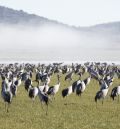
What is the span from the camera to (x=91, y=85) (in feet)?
178

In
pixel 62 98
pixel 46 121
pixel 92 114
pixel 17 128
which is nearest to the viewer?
pixel 17 128

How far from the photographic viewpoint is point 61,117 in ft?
103

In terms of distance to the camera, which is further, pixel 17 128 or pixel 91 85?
pixel 91 85

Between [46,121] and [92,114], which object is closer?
[46,121]

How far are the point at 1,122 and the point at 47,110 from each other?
5043mm

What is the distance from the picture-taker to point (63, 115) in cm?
3219

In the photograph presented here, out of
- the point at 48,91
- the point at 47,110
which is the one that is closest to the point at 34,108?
the point at 47,110

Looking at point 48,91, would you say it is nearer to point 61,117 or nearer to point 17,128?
point 61,117

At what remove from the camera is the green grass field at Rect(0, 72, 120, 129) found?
95.3 feet

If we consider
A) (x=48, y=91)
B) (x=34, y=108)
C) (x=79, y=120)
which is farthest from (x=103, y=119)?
(x=48, y=91)

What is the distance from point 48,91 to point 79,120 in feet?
27.3

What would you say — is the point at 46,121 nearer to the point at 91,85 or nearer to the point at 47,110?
the point at 47,110

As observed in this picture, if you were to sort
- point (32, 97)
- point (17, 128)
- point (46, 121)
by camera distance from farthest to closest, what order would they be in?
point (32, 97) < point (46, 121) < point (17, 128)

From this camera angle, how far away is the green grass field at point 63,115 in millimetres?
29062
